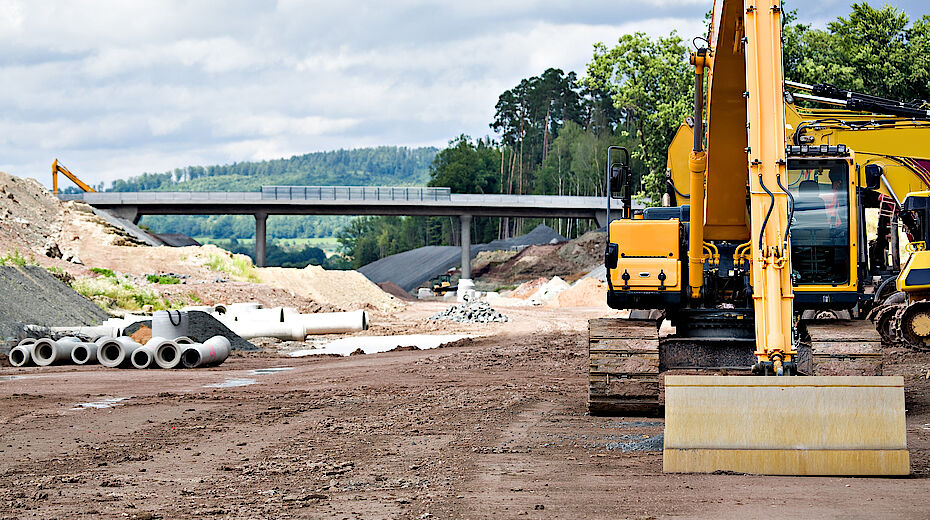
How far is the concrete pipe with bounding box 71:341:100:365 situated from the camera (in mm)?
19984

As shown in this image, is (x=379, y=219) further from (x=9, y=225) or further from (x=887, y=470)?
(x=887, y=470)

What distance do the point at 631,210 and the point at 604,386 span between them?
278cm

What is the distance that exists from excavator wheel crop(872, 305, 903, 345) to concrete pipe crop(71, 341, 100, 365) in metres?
15.6

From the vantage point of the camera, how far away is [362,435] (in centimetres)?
1059

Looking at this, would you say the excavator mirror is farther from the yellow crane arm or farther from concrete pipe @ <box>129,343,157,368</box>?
the yellow crane arm

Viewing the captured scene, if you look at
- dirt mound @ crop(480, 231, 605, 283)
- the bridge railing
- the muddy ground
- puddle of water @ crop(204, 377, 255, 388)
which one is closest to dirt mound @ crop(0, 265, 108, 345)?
the muddy ground

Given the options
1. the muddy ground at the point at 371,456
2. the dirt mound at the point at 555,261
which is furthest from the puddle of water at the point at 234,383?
the dirt mound at the point at 555,261

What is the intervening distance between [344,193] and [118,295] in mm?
40488

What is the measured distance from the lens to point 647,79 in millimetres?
58156

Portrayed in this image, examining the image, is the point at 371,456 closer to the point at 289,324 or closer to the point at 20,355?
the point at 20,355

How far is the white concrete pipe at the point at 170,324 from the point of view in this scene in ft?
70.1

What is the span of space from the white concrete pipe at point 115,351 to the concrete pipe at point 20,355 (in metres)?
1.36

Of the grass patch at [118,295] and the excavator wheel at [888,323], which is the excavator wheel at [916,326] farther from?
the grass patch at [118,295]

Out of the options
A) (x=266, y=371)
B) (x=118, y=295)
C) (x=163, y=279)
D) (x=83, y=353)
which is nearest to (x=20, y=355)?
(x=83, y=353)
